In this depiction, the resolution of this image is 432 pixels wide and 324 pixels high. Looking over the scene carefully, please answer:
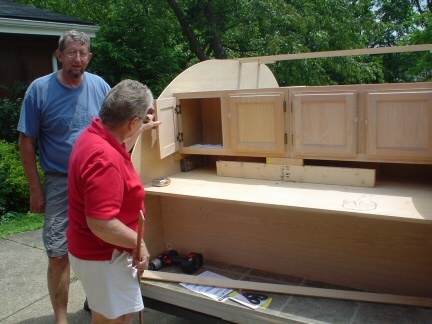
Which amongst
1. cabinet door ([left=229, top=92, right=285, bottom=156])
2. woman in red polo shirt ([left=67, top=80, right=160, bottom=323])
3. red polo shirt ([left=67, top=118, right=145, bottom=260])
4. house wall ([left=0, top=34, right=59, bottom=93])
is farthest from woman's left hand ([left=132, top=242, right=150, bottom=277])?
house wall ([left=0, top=34, right=59, bottom=93])

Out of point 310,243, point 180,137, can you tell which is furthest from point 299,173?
point 180,137

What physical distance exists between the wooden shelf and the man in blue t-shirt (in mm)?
575

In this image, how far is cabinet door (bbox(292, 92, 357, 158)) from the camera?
255 centimetres

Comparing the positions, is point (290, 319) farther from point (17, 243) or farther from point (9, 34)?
point (9, 34)

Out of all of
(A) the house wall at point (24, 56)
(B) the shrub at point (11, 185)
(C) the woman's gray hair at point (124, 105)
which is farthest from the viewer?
(A) the house wall at point (24, 56)

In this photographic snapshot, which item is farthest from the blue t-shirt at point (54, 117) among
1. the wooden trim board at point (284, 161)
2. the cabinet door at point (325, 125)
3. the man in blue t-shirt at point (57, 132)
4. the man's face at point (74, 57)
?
the cabinet door at point (325, 125)

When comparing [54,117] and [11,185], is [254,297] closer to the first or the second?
[54,117]

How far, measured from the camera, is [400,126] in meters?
2.43

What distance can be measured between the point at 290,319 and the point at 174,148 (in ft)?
4.61

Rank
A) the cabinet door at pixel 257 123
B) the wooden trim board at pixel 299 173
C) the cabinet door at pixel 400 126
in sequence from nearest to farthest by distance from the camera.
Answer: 1. the cabinet door at pixel 400 126
2. the wooden trim board at pixel 299 173
3. the cabinet door at pixel 257 123

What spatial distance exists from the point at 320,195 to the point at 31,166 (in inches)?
68.7

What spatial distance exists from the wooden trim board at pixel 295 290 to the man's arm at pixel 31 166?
833 millimetres

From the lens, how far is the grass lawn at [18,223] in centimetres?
524

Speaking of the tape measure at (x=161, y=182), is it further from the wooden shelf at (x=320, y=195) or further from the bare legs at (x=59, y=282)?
the bare legs at (x=59, y=282)
